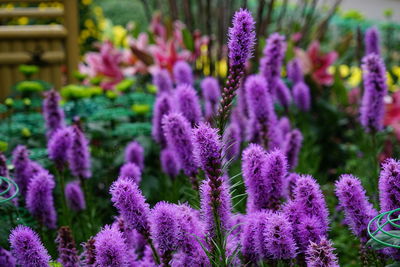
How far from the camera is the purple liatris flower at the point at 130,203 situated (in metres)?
1.40

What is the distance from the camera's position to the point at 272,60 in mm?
2701

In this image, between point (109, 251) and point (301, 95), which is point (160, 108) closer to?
point (301, 95)

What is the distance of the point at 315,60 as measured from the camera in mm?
4621

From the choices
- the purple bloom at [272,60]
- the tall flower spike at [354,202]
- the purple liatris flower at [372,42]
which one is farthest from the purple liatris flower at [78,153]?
the purple liatris flower at [372,42]

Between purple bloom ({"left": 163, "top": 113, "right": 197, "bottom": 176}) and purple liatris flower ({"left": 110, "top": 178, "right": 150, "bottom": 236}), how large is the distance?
461mm

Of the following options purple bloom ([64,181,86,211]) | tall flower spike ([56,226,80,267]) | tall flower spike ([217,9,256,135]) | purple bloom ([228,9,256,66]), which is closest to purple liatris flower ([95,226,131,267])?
tall flower spike ([56,226,80,267])

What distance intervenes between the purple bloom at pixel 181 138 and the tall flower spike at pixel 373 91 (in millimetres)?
887

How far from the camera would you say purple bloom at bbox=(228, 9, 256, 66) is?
4.37 ft

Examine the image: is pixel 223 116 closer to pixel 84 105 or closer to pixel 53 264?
pixel 53 264

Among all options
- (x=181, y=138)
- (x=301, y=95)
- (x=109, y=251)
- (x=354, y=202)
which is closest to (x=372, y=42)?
(x=301, y=95)

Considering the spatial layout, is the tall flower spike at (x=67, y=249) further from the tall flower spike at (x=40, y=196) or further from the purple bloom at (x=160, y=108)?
the purple bloom at (x=160, y=108)

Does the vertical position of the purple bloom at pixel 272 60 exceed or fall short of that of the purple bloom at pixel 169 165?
it exceeds it

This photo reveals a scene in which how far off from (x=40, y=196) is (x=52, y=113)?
0.81 meters

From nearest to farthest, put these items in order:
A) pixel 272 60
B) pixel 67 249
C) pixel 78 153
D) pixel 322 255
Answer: pixel 322 255 < pixel 67 249 < pixel 78 153 < pixel 272 60
